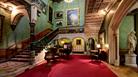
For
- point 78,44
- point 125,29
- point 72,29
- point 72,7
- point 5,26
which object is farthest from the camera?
point 72,7

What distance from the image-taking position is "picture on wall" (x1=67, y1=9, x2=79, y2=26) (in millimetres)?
16469

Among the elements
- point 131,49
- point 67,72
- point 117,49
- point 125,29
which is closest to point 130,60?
point 131,49

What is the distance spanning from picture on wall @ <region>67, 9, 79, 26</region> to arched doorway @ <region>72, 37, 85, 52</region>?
1.99m

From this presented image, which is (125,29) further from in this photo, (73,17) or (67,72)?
(73,17)

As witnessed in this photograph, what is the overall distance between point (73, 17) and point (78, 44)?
3343 mm

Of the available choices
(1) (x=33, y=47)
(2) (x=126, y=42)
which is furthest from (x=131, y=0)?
(1) (x=33, y=47)

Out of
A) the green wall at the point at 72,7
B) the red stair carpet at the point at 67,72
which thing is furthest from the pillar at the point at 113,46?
the green wall at the point at 72,7

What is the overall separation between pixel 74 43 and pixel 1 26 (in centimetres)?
857

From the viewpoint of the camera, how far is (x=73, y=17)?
16547 mm

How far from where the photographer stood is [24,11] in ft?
30.8

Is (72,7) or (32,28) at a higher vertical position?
(72,7)

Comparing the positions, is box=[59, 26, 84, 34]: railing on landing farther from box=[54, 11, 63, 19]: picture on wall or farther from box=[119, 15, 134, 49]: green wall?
box=[119, 15, 134, 49]: green wall

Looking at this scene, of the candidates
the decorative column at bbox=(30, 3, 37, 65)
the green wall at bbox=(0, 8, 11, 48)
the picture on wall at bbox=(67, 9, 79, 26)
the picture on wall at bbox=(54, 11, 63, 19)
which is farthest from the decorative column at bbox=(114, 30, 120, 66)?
the picture on wall at bbox=(54, 11, 63, 19)

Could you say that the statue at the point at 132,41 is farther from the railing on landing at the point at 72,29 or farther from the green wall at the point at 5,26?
the green wall at the point at 5,26
